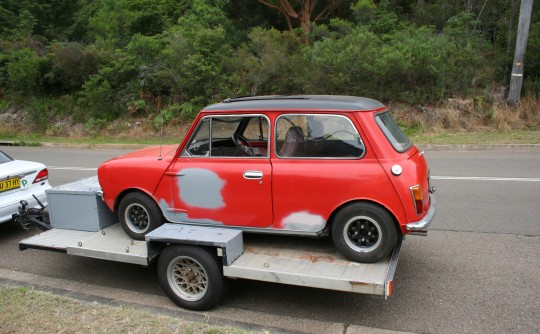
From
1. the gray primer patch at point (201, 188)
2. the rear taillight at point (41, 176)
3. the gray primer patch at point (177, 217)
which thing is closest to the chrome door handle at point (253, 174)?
the gray primer patch at point (201, 188)

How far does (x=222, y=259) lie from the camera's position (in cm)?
453

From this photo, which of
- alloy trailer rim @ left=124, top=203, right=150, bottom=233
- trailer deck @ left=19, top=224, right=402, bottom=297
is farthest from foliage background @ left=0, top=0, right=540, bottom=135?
trailer deck @ left=19, top=224, right=402, bottom=297

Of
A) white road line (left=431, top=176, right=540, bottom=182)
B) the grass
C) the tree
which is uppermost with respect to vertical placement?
the tree

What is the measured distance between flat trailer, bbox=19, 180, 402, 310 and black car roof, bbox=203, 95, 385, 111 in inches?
50.6

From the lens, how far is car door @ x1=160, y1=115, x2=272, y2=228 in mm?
4750

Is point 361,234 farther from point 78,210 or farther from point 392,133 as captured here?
point 78,210

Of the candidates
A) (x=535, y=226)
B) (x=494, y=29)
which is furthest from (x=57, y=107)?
(x=535, y=226)

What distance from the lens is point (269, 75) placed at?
2002 centimetres

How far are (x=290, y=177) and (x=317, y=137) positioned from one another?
1.64ft

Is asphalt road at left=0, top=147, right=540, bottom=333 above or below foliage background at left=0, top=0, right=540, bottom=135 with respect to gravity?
below

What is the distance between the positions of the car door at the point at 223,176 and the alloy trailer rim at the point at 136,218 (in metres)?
0.38

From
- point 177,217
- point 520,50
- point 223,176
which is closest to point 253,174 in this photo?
point 223,176

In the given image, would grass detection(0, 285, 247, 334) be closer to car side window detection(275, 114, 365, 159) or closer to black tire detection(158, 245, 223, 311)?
black tire detection(158, 245, 223, 311)

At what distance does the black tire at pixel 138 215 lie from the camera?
5.24 m
